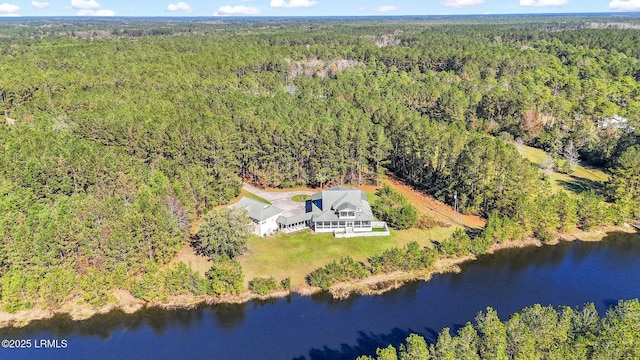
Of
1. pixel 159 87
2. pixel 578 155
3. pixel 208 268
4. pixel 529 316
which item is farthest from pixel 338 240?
pixel 159 87

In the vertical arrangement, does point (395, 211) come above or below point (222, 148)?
below

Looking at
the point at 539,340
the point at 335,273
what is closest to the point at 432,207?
the point at 335,273

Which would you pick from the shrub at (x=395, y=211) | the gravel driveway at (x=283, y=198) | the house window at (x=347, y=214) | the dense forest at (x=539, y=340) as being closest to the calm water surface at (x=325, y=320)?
the dense forest at (x=539, y=340)

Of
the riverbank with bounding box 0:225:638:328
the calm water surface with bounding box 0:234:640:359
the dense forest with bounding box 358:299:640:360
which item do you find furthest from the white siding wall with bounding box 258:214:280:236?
the dense forest with bounding box 358:299:640:360

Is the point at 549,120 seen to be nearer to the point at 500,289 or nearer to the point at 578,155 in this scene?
the point at 578,155

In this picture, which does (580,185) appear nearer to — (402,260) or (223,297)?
(402,260)

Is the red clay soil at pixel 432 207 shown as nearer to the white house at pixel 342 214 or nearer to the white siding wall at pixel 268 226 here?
the white house at pixel 342 214
